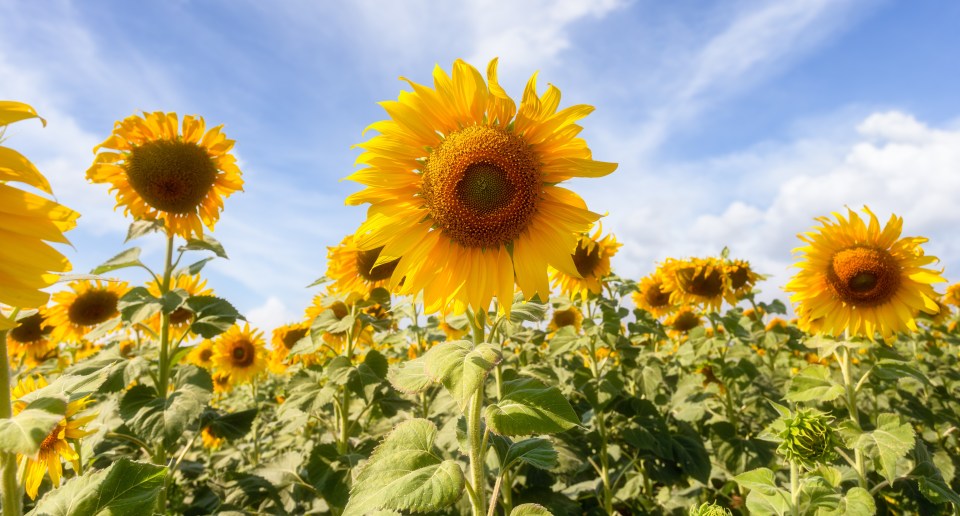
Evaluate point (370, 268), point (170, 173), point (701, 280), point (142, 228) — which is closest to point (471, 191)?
point (370, 268)

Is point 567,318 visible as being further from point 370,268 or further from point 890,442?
point 890,442

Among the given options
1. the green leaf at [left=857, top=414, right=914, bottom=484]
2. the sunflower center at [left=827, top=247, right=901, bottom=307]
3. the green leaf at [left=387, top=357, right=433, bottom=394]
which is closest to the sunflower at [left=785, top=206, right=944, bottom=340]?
the sunflower center at [left=827, top=247, right=901, bottom=307]

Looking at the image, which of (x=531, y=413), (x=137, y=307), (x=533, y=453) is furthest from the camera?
(x=137, y=307)

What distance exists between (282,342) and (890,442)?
6.69 meters

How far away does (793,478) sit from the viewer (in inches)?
102

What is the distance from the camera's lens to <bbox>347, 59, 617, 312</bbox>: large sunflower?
2.21m

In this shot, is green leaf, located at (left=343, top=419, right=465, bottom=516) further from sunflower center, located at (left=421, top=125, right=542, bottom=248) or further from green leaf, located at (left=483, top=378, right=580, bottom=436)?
sunflower center, located at (left=421, top=125, right=542, bottom=248)

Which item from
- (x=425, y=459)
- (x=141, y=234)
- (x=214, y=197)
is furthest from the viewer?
(x=214, y=197)

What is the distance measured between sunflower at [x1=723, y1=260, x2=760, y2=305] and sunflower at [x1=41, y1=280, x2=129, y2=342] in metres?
6.97

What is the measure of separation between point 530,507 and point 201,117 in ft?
13.0

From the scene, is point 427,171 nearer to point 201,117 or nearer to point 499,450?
point 499,450

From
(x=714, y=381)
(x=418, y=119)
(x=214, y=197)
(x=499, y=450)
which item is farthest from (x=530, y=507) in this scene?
(x=714, y=381)

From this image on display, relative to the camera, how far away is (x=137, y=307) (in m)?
3.43

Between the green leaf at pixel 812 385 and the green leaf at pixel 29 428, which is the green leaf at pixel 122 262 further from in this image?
the green leaf at pixel 812 385
